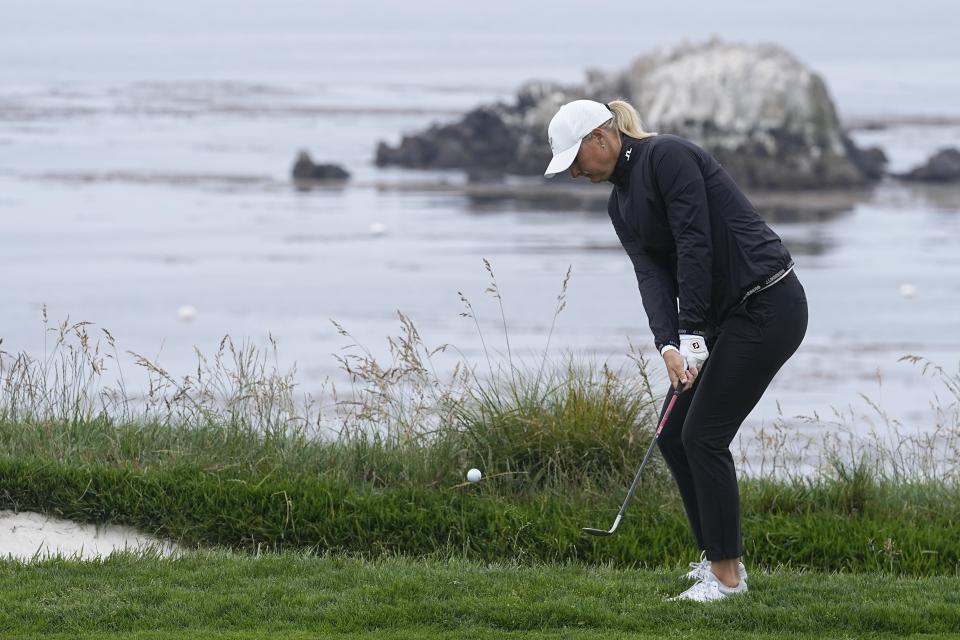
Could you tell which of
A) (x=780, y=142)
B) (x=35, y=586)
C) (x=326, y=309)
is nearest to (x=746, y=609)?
(x=35, y=586)

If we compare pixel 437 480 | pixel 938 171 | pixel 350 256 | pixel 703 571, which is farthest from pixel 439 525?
pixel 938 171

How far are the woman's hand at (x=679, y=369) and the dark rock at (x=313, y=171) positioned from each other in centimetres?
3276

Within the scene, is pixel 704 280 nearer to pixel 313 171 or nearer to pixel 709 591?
pixel 709 591

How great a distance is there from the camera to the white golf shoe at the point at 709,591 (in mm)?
6496

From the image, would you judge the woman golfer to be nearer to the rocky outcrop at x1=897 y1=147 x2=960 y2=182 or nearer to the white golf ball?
the white golf ball

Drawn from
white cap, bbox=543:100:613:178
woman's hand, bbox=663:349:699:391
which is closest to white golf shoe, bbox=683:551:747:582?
woman's hand, bbox=663:349:699:391

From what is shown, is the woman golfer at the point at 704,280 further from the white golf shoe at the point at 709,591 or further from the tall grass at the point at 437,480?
the tall grass at the point at 437,480

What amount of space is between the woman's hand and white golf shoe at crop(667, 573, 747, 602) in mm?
938

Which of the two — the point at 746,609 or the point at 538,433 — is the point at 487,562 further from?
the point at 746,609

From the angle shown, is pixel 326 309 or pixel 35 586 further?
pixel 326 309

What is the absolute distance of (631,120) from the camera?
646 centimetres

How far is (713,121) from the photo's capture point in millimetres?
38406

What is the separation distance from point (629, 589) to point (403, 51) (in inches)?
6268

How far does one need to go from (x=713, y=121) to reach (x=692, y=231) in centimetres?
3301
